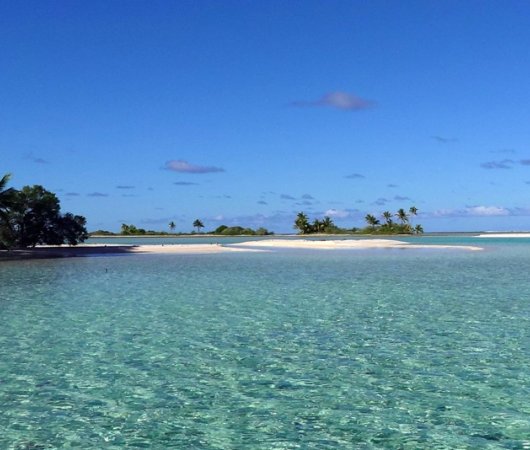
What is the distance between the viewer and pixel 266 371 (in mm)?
13359

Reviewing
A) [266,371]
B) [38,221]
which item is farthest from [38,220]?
[266,371]

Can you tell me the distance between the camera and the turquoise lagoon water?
368 inches

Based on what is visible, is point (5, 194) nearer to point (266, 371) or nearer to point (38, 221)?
point (38, 221)

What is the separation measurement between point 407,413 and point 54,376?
8211 mm

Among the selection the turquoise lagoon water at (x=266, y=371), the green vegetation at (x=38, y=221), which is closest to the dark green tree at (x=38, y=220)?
the green vegetation at (x=38, y=221)

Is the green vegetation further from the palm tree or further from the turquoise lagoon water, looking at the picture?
the turquoise lagoon water

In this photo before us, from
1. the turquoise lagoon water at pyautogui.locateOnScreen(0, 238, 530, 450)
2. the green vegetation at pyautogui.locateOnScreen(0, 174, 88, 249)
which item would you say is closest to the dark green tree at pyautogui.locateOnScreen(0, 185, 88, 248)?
the green vegetation at pyautogui.locateOnScreen(0, 174, 88, 249)

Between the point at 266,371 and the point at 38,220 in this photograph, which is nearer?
the point at 266,371

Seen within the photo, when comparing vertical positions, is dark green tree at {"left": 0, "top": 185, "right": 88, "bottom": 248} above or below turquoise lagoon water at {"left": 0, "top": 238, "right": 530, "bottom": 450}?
above

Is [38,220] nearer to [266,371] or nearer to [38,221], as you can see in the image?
[38,221]

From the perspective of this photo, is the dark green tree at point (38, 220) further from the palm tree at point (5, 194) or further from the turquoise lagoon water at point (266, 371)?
the turquoise lagoon water at point (266, 371)

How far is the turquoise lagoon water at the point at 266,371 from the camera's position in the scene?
936 cm

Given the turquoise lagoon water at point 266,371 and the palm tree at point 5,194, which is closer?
the turquoise lagoon water at point 266,371

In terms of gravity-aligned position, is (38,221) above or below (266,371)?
above
